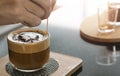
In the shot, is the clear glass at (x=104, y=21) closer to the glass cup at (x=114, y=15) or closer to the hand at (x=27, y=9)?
the glass cup at (x=114, y=15)

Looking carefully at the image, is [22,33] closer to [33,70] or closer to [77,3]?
[33,70]

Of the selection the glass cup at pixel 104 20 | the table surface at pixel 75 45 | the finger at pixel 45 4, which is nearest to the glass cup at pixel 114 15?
→ the glass cup at pixel 104 20

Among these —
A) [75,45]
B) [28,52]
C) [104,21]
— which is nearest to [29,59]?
[28,52]

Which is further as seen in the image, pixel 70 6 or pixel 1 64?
pixel 70 6

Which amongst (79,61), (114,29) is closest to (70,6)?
(114,29)

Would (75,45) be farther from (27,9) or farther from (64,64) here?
(27,9)

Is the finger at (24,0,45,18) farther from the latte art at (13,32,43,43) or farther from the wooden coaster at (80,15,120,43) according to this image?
the wooden coaster at (80,15,120,43)

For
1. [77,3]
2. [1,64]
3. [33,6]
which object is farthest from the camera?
[77,3]
